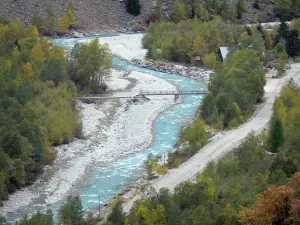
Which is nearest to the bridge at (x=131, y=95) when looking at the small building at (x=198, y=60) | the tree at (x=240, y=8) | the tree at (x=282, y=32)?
the small building at (x=198, y=60)

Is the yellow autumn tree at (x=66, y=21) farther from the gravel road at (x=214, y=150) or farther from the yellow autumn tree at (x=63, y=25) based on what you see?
the gravel road at (x=214, y=150)

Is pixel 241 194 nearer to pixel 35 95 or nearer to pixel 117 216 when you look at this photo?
pixel 117 216

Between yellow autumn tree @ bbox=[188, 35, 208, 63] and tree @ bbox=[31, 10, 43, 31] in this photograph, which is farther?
tree @ bbox=[31, 10, 43, 31]

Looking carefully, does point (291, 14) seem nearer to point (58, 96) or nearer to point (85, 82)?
point (85, 82)

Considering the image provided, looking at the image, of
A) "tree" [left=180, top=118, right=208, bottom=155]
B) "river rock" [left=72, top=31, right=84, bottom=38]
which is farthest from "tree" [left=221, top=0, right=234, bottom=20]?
"tree" [left=180, top=118, right=208, bottom=155]

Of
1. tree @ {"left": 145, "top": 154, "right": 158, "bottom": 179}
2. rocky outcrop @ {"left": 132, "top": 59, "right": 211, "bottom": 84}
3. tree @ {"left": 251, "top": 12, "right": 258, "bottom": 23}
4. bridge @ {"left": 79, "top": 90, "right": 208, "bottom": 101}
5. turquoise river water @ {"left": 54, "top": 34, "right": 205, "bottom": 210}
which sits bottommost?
turquoise river water @ {"left": 54, "top": 34, "right": 205, "bottom": 210}

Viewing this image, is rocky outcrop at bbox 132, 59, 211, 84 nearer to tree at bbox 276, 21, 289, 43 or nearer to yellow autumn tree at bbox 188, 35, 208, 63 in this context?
yellow autumn tree at bbox 188, 35, 208, 63

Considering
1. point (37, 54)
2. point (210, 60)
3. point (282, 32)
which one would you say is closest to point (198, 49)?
point (210, 60)
